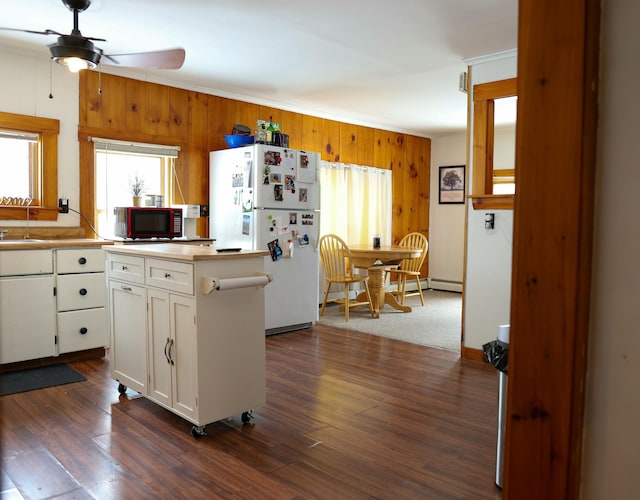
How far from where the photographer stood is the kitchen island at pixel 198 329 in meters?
2.47

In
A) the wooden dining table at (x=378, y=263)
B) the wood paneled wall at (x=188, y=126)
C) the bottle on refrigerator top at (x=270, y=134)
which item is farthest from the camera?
the wooden dining table at (x=378, y=263)

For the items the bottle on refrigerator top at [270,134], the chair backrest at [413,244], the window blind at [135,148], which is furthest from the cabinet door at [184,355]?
the chair backrest at [413,244]

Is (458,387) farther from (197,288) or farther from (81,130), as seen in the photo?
(81,130)

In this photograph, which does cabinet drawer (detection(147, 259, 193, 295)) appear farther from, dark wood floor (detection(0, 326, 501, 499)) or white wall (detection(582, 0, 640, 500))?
white wall (detection(582, 0, 640, 500))

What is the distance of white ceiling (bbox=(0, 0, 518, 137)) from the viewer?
10.6 ft

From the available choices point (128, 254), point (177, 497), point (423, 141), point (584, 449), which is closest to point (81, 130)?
point (128, 254)

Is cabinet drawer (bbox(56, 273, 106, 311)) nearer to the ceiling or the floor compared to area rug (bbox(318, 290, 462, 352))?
nearer to the ceiling

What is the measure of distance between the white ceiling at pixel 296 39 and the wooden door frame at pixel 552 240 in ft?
7.24

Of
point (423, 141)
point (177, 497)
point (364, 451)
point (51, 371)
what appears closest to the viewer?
point (177, 497)

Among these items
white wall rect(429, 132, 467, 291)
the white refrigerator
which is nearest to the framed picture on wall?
white wall rect(429, 132, 467, 291)

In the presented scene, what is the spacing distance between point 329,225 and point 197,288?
416 cm

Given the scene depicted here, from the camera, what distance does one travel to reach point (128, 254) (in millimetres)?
2936

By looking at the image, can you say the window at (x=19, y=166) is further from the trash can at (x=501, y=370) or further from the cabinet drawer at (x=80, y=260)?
the trash can at (x=501, y=370)

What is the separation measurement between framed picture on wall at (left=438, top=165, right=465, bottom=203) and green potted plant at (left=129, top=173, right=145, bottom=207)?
4725 millimetres
